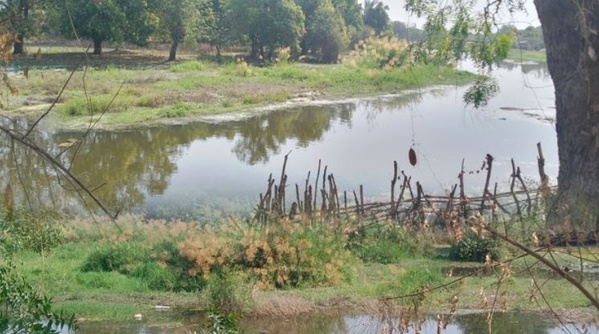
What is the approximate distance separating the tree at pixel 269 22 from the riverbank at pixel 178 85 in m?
1.91

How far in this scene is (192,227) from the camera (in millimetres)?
12586

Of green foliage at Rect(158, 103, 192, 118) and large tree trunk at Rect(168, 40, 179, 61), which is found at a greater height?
large tree trunk at Rect(168, 40, 179, 61)

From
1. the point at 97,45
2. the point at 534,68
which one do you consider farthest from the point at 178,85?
the point at 534,68

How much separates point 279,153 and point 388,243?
10.3 meters

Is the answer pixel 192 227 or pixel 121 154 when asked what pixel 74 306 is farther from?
pixel 121 154

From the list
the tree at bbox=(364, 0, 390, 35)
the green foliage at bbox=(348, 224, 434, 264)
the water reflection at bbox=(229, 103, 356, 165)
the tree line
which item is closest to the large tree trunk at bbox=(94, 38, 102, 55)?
the tree line

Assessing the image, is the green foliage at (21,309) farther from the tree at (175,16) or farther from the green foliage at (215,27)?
the green foliage at (215,27)

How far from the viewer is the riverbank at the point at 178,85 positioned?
1027 inches

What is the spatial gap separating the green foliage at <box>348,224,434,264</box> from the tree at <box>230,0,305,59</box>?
32221 mm

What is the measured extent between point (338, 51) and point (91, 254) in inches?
1500

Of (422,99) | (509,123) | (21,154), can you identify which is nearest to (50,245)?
(21,154)

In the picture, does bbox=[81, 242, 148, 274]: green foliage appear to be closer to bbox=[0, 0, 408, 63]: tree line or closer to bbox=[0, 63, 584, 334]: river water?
bbox=[0, 63, 584, 334]: river water

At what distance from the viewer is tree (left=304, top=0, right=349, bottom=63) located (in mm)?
46938

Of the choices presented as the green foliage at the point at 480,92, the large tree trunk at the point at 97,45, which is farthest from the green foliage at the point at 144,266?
the large tree trunk at the point at 97,45
